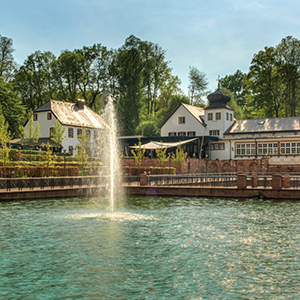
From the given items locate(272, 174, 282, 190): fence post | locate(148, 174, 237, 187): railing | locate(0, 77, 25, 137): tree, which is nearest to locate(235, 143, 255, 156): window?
locate(148, 174, 237, 187): railing

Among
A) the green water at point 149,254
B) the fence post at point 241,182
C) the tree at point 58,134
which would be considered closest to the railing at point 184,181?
the fence post at point 241,182

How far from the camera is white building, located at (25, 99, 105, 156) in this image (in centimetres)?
6166

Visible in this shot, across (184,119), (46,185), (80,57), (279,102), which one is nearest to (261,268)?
(46,185)

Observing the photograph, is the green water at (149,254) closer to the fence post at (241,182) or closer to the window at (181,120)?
the fence post at (241,182)

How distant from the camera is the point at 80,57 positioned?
75500 mm

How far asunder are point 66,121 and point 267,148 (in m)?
30.2

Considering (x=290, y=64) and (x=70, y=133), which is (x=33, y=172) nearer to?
(x=70, y=133)

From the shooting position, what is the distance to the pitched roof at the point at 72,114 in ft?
204

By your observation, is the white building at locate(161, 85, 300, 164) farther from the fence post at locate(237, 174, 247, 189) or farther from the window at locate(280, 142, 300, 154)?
the fence post at locate(237, 174, 247, 189)

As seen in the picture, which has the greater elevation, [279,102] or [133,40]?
[133,40]

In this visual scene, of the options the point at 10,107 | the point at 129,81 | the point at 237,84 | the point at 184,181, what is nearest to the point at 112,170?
the point at 184,181

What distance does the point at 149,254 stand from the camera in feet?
47.0

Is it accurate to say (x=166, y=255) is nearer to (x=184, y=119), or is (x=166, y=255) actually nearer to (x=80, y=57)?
(x=184, y=119)

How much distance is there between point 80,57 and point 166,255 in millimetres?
66276
